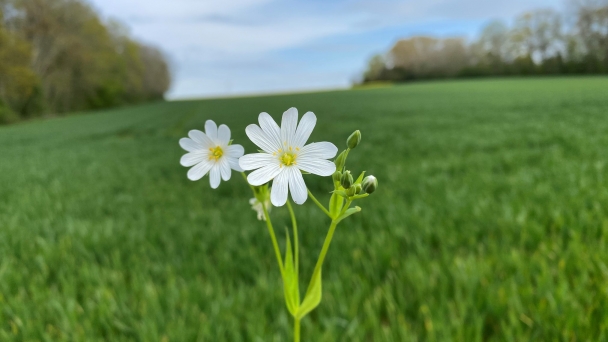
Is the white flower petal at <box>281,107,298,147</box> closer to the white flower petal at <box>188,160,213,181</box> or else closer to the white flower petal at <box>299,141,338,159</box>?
the white flower petal at <box>299,141,338,159</box>

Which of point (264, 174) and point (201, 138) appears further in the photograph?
point (201, 138)

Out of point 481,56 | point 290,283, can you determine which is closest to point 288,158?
point 290,283

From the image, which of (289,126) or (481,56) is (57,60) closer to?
(289,126)

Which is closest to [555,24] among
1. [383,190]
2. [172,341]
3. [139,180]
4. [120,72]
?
[383,190]

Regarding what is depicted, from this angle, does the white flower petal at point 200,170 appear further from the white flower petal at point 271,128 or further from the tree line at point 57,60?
the tree line at point 57,60

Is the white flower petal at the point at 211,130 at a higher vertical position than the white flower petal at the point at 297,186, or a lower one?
higher

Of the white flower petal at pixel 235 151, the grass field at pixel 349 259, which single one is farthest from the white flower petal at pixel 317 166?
the grass field at pixel 349 259

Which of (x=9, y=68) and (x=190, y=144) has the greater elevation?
(x=9, y=68)
